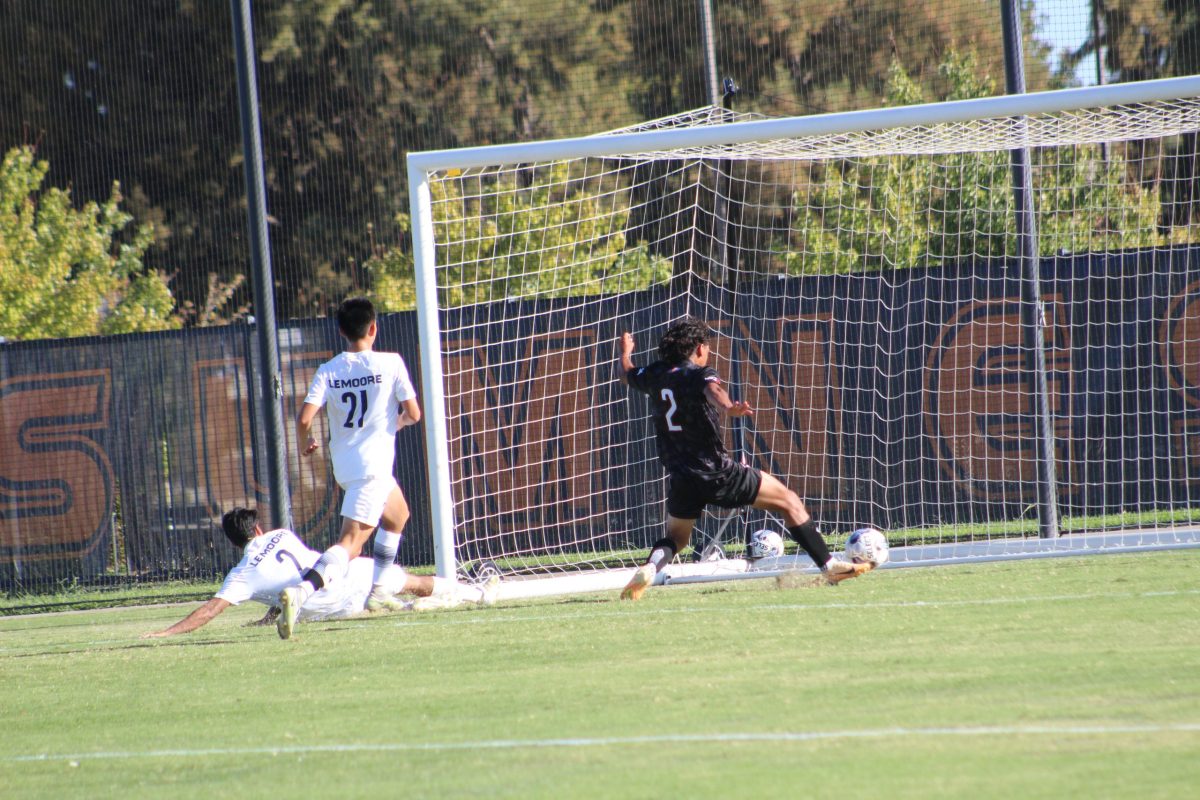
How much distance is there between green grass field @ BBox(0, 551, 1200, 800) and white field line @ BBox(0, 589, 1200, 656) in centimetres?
5

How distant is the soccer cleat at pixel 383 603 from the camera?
31.3ft

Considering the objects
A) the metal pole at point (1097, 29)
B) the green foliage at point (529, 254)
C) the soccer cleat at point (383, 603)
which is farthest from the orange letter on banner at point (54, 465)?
the metal pole at point (1097, 29)

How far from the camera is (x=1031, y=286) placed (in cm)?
1228

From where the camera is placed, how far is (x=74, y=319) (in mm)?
21516

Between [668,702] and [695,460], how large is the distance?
11.3 ft

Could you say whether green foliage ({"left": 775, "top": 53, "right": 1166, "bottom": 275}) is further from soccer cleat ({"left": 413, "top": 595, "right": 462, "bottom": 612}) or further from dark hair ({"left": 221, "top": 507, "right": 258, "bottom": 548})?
dark hair ({"left": 221, "top": 507, "right": 258, "bottom": 548})

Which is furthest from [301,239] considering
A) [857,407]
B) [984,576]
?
[984,576]

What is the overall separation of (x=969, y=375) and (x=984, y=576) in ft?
16.1

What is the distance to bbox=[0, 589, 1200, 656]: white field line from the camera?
776 cm

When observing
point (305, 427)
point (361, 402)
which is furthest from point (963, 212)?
point (305, 427)

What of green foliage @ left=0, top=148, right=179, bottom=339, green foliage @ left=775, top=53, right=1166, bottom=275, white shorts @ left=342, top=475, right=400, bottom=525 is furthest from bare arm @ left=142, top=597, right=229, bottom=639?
green foliage @ left=0, top=148, right=179, bottom=339

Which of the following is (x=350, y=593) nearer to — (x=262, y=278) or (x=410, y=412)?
(x=410, y=412)

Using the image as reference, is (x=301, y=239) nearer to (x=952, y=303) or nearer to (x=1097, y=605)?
(x=952, y=303)

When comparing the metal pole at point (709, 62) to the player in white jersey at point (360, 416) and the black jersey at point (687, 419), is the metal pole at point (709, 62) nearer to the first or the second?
the black jersey at point (687, 419)
